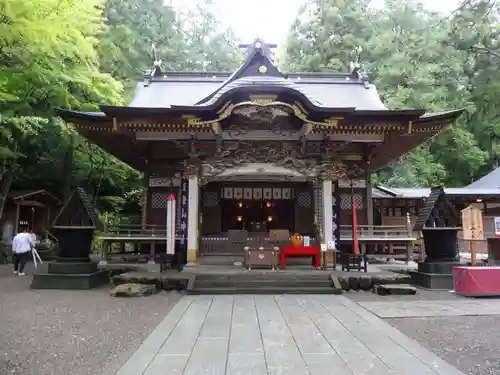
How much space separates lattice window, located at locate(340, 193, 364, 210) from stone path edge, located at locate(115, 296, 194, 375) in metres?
8.18

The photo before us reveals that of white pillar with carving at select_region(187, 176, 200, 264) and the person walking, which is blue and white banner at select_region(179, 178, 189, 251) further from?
the person walking

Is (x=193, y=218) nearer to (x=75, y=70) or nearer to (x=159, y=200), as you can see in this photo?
(x=159, y=200)

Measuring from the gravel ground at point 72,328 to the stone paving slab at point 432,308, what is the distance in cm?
407

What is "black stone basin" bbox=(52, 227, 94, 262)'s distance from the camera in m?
9.62

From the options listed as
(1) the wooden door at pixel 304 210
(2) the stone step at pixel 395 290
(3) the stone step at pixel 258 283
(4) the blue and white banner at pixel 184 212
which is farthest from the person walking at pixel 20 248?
(2) the stone step at pixel 395 290

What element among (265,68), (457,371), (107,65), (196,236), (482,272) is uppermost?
(107,65)

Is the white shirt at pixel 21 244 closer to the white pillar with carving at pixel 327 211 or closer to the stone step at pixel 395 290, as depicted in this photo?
the white pillar with carving at pixel 327 211

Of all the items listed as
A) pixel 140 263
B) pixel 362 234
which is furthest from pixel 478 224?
pixel 140 263

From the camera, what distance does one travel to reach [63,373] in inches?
157

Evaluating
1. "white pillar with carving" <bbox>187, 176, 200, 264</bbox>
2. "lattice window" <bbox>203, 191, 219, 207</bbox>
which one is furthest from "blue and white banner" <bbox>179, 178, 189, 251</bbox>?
"lattice window" <bbox>203, 191, 219, 207</bbox>

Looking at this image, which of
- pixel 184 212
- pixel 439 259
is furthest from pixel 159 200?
pixel 439 259

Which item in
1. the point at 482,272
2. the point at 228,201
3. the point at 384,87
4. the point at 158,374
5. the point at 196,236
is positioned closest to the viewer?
the point at 158,374

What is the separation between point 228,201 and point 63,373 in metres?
11.8

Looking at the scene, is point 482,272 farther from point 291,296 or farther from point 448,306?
point 291,296
